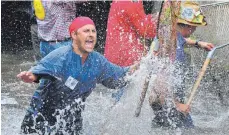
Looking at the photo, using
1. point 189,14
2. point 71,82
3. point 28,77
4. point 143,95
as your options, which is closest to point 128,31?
point 189,14

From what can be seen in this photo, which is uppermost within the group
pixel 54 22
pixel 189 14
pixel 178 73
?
pixel 189 14

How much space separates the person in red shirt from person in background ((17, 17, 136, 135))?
551 mm

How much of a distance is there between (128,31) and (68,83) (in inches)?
38.4

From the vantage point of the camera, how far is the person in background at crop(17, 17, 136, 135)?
4590 mm

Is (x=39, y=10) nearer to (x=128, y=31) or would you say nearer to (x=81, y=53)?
(x=128, y=31)

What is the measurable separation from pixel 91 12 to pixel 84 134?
5200mm

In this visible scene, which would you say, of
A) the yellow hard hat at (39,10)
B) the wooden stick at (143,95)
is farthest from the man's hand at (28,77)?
the yellow hard hat at (39,10)

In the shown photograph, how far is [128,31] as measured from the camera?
5.33 meters

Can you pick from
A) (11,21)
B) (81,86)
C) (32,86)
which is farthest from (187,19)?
(11,21)

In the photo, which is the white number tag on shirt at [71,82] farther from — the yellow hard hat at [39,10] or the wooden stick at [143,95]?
the yellow hard hat at [39,10]

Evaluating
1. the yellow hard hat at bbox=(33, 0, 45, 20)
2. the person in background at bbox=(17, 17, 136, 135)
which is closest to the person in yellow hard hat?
the person in background at bbox=(17, 17, 136, 135)

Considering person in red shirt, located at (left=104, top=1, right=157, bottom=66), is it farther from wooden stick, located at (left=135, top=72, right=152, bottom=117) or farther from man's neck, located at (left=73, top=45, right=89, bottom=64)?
man's neck, located at (left=73, top=45, right=89, bottom=64)

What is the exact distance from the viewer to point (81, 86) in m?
4.67

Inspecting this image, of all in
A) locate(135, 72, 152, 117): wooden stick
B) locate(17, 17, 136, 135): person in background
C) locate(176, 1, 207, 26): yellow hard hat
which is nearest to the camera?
locate(17, 17, 136, 135): person in background
